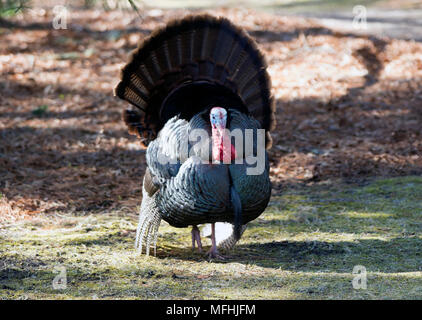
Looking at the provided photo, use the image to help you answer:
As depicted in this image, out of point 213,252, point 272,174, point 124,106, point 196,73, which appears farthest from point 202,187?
point 124,106

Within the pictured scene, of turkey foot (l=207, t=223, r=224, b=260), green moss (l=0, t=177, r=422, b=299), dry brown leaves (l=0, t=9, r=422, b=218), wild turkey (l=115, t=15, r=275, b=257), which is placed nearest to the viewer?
green moss (l=0, t=177, r=422, b=299)

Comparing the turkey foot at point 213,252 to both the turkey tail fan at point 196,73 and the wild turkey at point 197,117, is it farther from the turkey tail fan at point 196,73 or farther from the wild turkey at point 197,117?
the turkey tail fan at point 196,73

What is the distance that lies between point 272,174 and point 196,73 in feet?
8.32

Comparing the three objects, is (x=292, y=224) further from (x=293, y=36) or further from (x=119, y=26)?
(x=119, y=26)

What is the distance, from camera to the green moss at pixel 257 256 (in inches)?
177

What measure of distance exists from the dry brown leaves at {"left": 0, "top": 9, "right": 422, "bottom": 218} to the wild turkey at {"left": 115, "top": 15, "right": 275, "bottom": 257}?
4.96 ft

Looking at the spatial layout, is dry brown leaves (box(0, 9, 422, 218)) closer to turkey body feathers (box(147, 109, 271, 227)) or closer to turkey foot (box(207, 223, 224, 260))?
turkey foot (box(207, 223, 224, 260))

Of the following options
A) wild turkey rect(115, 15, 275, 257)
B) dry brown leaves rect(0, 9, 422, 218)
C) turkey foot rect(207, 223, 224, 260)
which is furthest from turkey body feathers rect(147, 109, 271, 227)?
dry brown leaves rect(0, 9, 422, 218)

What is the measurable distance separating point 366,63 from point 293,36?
86.7 inches

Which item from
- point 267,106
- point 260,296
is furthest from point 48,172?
point 260,296

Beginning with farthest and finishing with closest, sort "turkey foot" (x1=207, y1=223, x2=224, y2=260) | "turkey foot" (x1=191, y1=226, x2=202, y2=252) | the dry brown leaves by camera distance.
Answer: the dry brown leaves → "turkey foot" (x1=191, y1=226, x2=202, y2=252) → "turkey foot" (x1=207, y1=223, x2=224, y2=260)

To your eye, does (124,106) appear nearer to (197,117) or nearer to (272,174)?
(272,174)

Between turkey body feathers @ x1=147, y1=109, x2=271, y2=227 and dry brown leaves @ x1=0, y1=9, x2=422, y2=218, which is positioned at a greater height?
dry brown leaves @ x1=0, y1=9, x2=422, y2=218

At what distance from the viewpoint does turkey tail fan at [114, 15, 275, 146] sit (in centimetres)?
575
